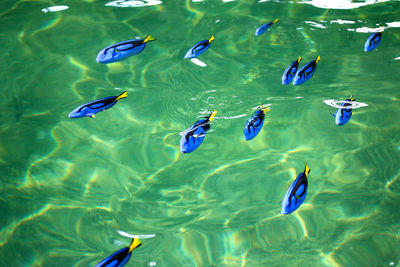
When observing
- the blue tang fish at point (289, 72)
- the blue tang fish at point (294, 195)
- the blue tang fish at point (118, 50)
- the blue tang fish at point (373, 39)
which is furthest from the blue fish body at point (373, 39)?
the blue tang fish at point (118, 50)

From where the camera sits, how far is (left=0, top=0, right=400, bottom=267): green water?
340 cm

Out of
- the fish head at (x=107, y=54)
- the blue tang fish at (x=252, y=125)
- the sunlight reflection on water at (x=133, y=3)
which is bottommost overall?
the blue tang fish at (x=252, y=125)

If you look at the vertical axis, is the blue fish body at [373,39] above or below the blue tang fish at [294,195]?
above

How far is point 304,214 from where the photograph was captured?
3.54 metres

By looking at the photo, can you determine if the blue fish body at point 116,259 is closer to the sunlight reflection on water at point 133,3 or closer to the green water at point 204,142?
the green water at point 204,142

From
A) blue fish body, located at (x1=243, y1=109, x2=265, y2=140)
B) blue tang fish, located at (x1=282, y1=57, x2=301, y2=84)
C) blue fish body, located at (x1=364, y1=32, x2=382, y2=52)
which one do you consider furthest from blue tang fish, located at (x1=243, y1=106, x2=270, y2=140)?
blue fish body, located at (x1=364, y1=32, x2=382, y2=52)

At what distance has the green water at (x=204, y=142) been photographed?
3.40 m

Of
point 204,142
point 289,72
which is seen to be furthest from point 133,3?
point 289,72

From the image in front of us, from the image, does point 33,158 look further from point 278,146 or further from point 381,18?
point 381,18

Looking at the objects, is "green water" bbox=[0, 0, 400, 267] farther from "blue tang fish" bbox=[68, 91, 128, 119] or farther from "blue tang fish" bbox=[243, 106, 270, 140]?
"blue tang fish" bbox=[68, 91, 128, 119]

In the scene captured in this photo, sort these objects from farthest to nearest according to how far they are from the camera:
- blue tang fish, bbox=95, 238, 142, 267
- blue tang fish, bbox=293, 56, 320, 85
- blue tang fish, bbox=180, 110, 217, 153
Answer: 1. blue tang fish, bbox=293, 56, 320, 85
2. blue tang fish, bbox=180, 110, 217, 153
3. blue tang fish, bbox=95, 238, 142, 267

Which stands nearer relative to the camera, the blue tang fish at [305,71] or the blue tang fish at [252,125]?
the blue tang fish at [252,125]

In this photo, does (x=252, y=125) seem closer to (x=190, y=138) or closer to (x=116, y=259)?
(x=190, y=138)

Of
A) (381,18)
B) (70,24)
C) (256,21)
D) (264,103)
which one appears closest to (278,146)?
(264,103)
